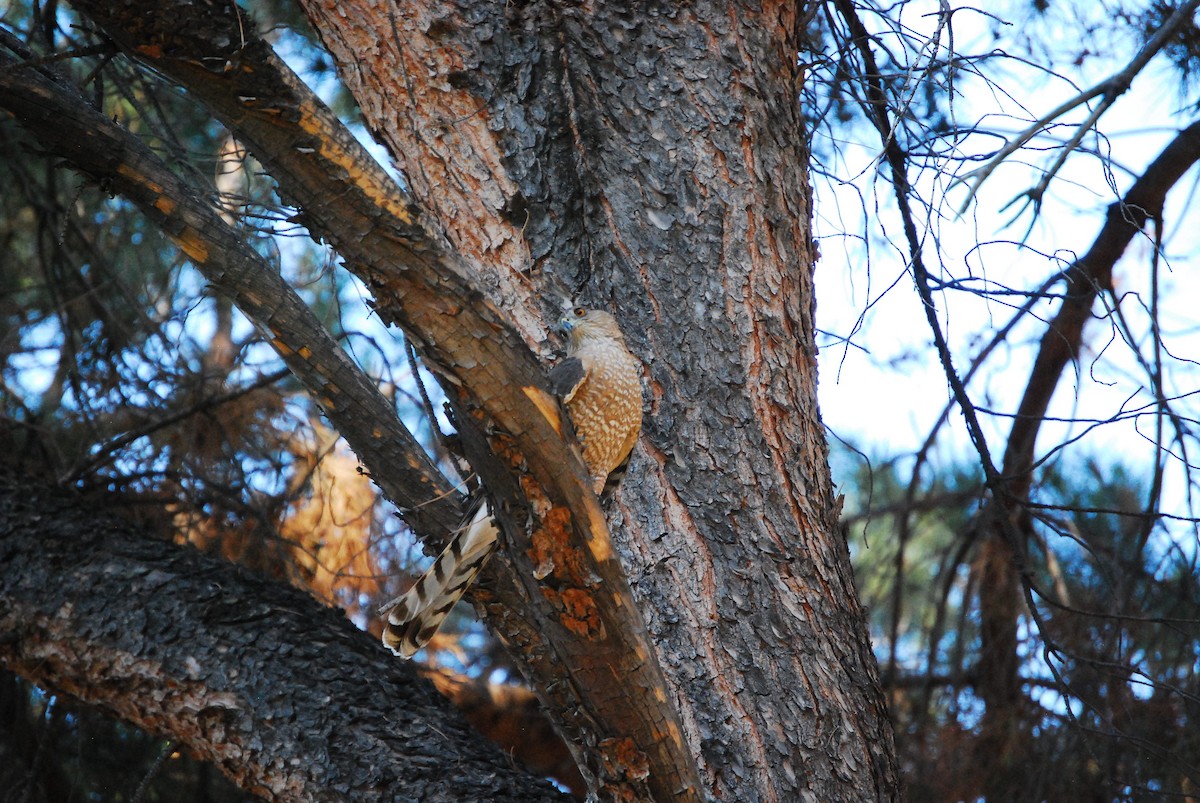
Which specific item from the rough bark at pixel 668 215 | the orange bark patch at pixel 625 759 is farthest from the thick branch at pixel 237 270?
the orange bark patch at pixel 625 759

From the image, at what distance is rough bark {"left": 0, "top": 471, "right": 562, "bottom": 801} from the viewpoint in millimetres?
2068

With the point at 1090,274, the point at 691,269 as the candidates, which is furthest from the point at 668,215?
the point at 1090,274

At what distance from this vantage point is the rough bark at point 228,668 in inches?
81.4

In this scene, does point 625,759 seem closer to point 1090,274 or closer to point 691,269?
point 691,269

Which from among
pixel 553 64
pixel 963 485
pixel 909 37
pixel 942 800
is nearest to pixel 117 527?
pixel 553 64

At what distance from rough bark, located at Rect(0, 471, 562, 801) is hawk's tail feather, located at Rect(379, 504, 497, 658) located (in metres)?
0.33

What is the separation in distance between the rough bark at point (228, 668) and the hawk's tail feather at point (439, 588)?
1.08 feet

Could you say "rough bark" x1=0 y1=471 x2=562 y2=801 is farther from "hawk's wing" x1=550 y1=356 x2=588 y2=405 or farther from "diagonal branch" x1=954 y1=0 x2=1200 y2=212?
"diagonal branch" x1=954 y1=0 x2=1200 y2=212

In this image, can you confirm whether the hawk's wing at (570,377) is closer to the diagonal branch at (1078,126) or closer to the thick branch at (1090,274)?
the diagonal branch at (1078,126)

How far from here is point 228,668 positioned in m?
2.21

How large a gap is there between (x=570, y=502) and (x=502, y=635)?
58cm

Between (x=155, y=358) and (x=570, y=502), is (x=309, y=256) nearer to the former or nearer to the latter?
(x=155, y=358)

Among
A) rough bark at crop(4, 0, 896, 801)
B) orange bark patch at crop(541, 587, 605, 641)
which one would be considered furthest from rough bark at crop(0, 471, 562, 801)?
orange bark patch at crop(541, 587, 605, 641)

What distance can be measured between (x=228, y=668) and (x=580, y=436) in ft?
3.18
